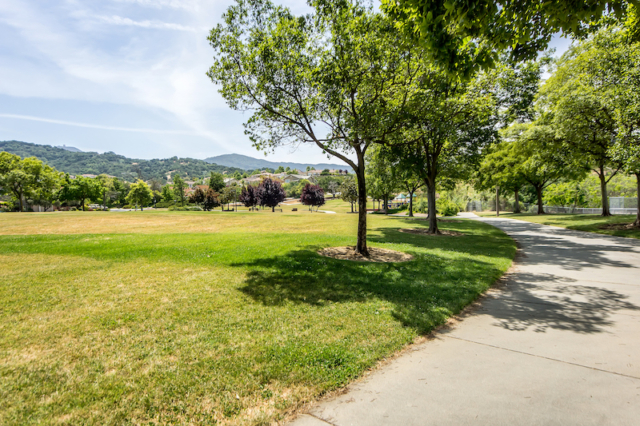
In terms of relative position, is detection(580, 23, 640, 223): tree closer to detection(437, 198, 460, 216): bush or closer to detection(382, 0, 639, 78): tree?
detection(382, 0, 639, 78): tree

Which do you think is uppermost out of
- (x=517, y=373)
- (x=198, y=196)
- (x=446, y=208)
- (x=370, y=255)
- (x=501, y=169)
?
(x=501, y=169)

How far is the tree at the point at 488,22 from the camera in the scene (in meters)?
4.74

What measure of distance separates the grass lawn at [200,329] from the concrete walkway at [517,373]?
0.42m

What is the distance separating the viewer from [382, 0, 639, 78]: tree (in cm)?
474

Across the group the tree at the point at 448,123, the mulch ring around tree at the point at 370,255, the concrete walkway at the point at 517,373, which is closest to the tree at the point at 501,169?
the tree at the point at 448,123

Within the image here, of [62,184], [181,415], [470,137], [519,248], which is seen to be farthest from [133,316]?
[62,184]

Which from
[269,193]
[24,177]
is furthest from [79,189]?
[269,193]

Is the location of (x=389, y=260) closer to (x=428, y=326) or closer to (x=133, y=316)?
(x=428, y=326)

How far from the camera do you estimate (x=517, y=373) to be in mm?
3449

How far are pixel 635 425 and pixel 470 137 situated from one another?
1745cm

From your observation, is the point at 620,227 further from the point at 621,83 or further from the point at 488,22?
the point at 488,22

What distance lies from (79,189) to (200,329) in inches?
3166

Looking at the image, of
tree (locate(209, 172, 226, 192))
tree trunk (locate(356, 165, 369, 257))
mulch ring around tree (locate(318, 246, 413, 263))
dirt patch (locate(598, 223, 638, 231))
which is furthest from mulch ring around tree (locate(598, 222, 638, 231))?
tree (locate(209, 172, 226, 192))

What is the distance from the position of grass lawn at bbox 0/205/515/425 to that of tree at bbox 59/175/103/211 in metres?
71.1
